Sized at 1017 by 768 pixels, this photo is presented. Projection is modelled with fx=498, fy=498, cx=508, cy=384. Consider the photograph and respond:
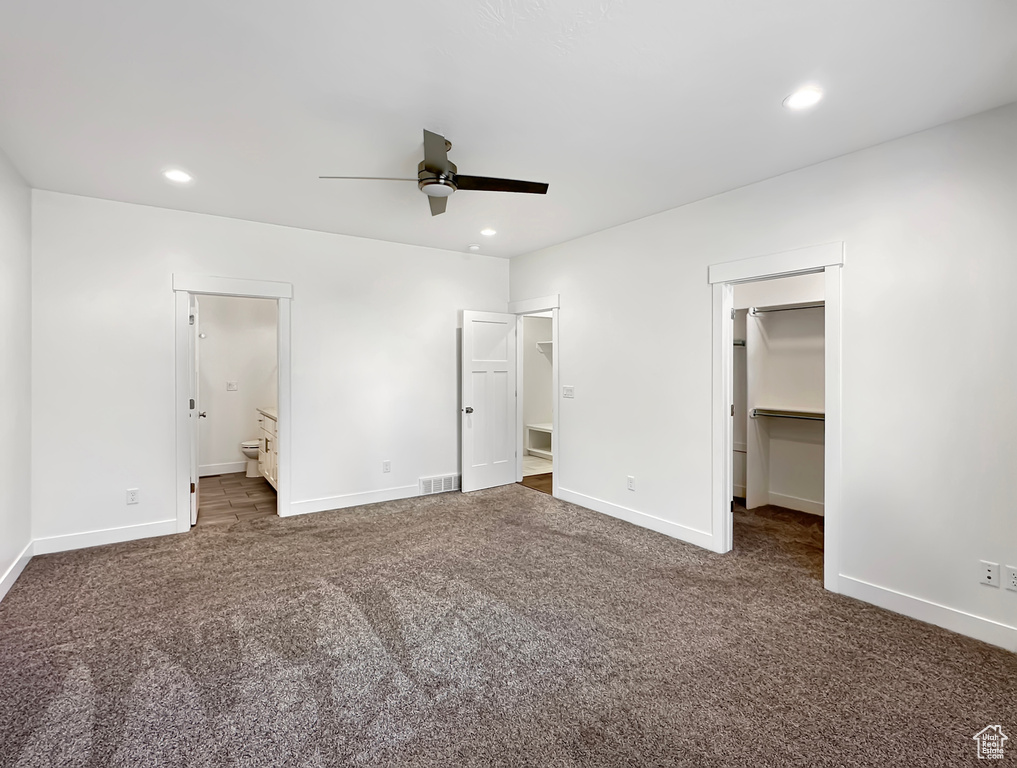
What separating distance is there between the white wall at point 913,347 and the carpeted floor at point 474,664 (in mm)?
318

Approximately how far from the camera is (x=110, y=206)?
12.5 ft

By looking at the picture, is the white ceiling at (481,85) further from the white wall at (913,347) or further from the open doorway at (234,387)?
the open doorway at (234,387)

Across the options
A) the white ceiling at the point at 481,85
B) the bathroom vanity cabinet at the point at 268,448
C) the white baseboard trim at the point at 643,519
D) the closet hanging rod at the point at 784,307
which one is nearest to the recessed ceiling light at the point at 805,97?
the white ceiling at the point at 481,85

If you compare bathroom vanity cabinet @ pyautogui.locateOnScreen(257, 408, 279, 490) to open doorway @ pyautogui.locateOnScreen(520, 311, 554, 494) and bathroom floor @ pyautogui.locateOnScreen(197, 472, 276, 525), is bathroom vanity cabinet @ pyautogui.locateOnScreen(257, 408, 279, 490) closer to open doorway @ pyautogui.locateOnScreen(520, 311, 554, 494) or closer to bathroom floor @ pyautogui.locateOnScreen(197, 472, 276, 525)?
bathroom floor @ pyautogui.locateOnScreen(197, 472, 276, 525)

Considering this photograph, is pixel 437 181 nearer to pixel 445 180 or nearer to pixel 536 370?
pixel 445 180

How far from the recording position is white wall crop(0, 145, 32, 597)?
2.99m

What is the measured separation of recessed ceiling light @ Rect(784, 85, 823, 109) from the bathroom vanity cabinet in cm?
486

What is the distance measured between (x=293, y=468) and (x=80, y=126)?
2.88 metres

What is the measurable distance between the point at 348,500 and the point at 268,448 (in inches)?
57.9

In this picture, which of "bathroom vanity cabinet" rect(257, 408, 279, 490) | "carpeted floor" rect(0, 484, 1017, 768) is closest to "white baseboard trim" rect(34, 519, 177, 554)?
"carpeted floor" rect(0, 484, 1017, 768)

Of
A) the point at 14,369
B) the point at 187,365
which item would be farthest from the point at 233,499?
the point at 14,369

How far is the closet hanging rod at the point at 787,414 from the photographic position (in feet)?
A: 14.6

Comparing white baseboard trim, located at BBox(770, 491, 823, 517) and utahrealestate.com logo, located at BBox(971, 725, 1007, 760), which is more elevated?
white baseboard trim, located at BBox(770, 491, 823, 517)

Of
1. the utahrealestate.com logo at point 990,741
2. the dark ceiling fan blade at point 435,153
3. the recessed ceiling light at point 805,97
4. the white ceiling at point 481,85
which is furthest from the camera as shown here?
the dark ceiling fan blade at point 435,153
